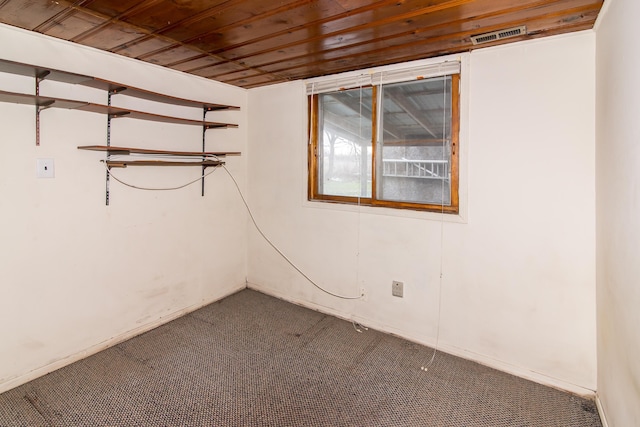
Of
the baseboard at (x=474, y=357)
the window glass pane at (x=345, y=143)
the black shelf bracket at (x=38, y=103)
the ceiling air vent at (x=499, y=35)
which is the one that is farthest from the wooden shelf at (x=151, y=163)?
the ceiling air vent at (x=499, y=35)

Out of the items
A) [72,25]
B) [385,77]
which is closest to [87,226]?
[72,25]

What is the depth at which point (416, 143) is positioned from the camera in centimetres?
269

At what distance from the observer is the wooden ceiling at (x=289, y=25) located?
172cm

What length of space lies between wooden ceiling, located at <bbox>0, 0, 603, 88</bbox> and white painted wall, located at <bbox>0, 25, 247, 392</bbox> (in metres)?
0.31

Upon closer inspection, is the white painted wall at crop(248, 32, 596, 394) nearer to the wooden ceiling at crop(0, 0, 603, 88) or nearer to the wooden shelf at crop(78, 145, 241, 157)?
the wooden ceiling at crop(0, 0, 603, 88)

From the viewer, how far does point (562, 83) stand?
80.6 inches

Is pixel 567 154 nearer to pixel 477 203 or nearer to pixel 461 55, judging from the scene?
pixel 477 203

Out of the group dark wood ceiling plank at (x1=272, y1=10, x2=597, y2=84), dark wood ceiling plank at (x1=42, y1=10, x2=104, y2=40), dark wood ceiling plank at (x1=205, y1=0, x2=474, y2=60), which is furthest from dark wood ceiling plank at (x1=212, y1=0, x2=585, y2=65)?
dark wood ceiling plank at (x1=42, y1=10, x2=104, y2=40)

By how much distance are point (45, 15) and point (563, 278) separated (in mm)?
3284

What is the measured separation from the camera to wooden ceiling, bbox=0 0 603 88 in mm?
1717

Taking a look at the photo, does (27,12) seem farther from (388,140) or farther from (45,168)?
(388,140)

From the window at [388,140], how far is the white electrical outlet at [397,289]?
612mm

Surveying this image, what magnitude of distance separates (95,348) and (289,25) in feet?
8.32

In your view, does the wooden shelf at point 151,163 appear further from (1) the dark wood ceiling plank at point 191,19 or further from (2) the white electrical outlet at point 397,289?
(2) the white electrical outlet at point 397,289
